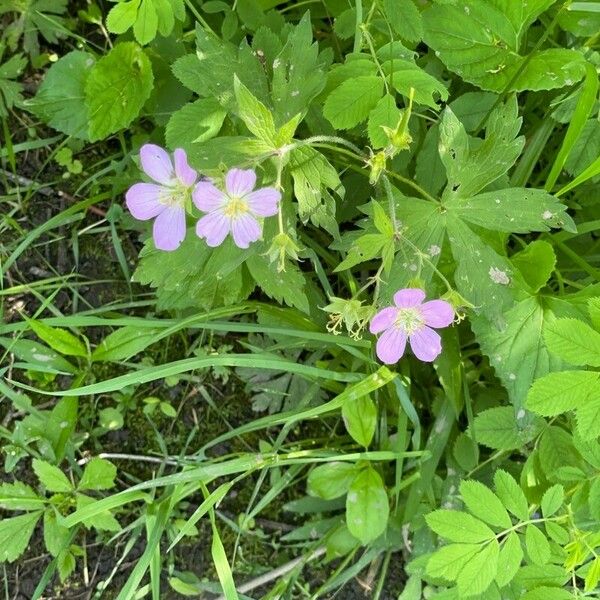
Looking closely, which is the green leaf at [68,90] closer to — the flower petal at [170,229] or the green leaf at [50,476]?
the flower petal at [170,229]

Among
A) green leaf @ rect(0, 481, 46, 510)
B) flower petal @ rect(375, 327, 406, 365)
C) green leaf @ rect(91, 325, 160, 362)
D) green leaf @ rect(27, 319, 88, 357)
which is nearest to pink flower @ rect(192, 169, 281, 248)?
flower petal @ rect(375, 327, 406, 365)

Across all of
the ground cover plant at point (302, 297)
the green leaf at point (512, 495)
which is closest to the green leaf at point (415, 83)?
the ground cover plant at point (302, 297)

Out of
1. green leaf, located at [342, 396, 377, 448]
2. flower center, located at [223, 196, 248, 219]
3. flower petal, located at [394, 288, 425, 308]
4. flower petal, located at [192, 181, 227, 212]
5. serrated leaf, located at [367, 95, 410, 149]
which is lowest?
green leaf, located at [342, 396, 377, 448]

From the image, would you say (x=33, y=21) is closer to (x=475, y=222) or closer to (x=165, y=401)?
(x=165, y=401)

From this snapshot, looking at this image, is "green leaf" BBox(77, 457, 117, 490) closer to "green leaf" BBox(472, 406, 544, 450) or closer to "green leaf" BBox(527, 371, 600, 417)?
"green leaf" BBox(472, 406, 544, 450)

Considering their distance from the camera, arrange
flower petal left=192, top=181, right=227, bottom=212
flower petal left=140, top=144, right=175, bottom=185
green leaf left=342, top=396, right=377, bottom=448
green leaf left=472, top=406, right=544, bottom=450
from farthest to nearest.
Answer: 1. green leaf left=342, top=396, right=377, bottom=448
2. green leaf left=472, top=406, right=544, bottom=450
3. flower petal left=140, top=144, right=175, bottom=185
4. flower petal left=192, top=181, right=227, bottom=212
